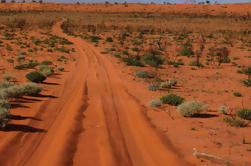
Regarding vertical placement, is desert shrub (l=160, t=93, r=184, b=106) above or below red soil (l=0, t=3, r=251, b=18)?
below

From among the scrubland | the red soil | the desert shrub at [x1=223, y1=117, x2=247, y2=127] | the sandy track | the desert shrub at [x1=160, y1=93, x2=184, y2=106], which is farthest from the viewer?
the red soil

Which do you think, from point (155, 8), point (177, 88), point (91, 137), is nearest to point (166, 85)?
point (177, 88)

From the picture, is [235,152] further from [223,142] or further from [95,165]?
[95,165]

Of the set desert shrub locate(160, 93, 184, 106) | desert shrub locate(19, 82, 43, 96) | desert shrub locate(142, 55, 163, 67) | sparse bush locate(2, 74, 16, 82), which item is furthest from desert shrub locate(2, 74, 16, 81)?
desert shrub locate(142, 55, 163, 67)

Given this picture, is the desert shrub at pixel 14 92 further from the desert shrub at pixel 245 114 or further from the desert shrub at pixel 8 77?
the desert shrub at pixel 245 114

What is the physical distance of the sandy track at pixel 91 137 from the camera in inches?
191

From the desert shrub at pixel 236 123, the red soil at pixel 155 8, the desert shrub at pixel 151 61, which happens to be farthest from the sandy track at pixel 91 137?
the red soil at pixel 155 8

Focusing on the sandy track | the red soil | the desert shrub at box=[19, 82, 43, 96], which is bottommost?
the sandy track

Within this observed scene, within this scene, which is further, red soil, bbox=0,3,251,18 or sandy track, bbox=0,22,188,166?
red soil, bbox=0,3,251,18

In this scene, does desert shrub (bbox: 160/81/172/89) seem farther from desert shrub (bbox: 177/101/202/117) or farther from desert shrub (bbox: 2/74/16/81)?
desert shrub (bbox: 2/74/16/81)

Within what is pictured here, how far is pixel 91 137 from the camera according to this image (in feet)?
19.5

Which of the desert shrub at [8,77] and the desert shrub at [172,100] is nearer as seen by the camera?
the desert shrub at [172,100]

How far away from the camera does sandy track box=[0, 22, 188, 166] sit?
4.86m

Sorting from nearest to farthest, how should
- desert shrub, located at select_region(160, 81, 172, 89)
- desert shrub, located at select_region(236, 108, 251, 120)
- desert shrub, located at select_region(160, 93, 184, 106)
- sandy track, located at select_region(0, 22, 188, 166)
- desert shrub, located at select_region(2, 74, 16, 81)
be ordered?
1. sandy track, located at select_region(0, 22, 188, 166)
2. desert shrub, located at select_region(236, 108, 251, 120)
3. desert shrub, located at select_region(160, 93, 184, 106)
4. desert shrub, located at select_region(2, 74, 16, 81)
5. desert shrub, located at select_region(160, 81, 172, 89)
